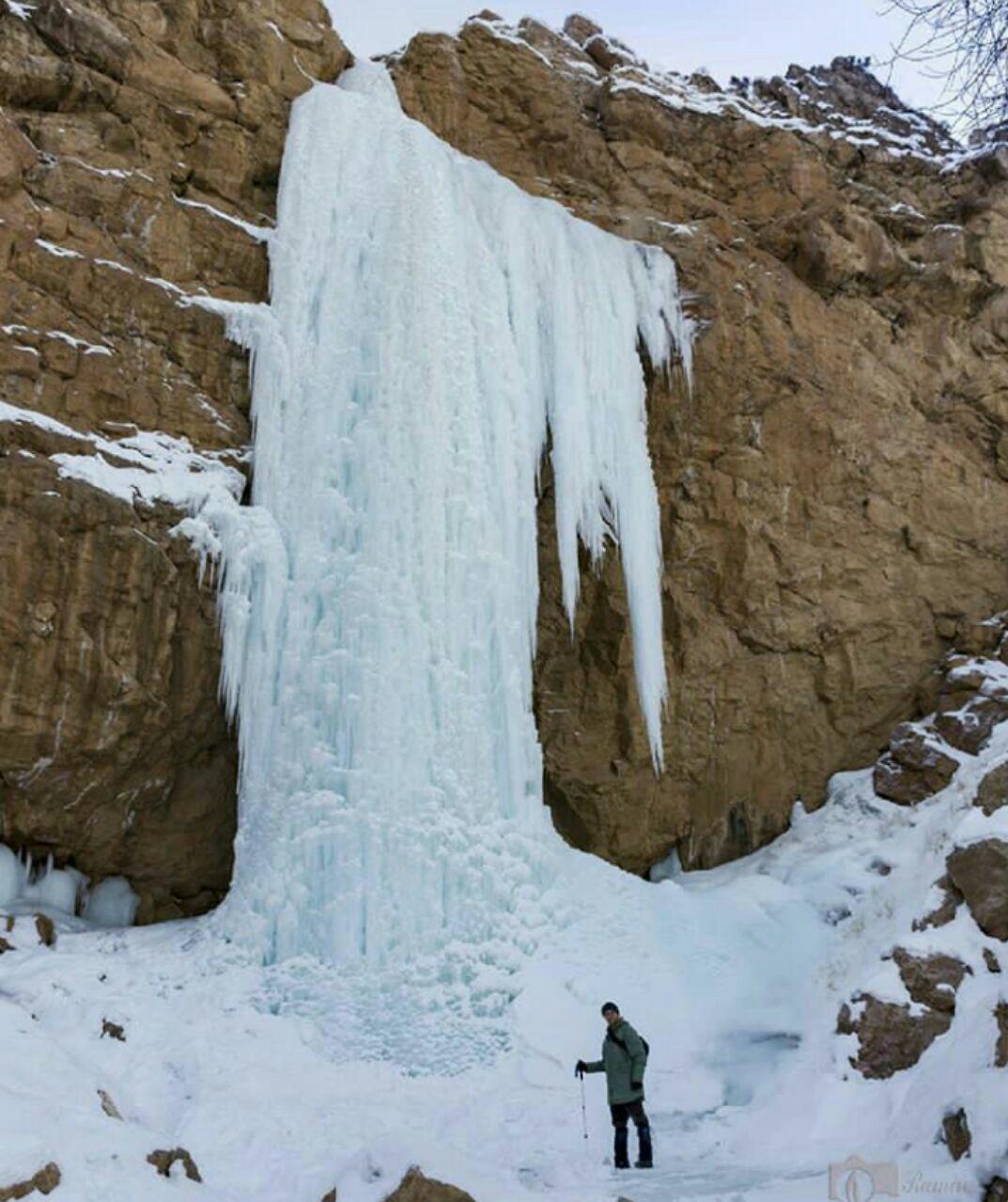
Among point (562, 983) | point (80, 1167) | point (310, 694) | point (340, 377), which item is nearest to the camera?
point (80, 1167)

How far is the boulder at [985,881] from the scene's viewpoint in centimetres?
695

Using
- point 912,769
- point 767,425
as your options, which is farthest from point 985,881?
point 767,425

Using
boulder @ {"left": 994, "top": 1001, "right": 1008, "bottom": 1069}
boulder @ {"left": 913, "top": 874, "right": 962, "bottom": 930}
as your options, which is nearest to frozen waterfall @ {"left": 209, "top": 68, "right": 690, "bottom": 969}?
boulder @ {"left": 913, "top": 874, "right": 962, "bottom": 930}

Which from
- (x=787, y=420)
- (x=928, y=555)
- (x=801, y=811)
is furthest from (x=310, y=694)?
(x=928, y=555)

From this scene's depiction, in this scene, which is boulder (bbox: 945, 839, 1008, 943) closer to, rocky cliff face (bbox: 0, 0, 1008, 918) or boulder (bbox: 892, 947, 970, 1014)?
boulder (bbox: 892, 947, 970, 1014)

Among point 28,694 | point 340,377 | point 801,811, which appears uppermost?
point 340,377

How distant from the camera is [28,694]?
1019 cm

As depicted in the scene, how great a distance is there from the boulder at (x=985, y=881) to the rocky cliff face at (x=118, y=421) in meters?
6.92

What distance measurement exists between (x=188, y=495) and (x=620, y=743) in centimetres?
561

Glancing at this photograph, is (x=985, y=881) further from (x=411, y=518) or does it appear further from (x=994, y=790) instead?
(x=411, y=518)

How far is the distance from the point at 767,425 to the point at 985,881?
845 centimetres

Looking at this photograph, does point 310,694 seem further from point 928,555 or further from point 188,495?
point 928,555

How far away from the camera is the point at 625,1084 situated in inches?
278

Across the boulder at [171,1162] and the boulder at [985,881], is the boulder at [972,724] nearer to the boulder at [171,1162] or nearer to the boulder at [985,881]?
the boulder at [985,881]
